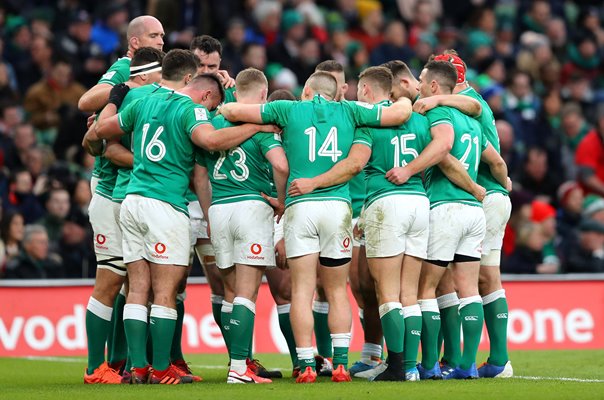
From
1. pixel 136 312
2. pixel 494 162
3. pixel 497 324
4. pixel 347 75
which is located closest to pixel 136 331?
pixel 136 312

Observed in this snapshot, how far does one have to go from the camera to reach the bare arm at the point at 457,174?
1065 centimetres

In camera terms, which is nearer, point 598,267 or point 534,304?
point 534,304

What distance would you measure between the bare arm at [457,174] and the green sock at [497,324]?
1.09m

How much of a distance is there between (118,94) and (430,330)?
3.31 meters

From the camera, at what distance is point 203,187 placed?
1090 centimetres

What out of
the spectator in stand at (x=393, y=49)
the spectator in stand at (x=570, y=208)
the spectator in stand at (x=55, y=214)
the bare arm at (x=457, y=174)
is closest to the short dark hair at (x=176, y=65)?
the bare arm at (x=457, y=174)

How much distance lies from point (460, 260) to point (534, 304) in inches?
211

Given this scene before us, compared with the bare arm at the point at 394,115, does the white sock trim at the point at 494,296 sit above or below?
below

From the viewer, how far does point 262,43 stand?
67.7ft

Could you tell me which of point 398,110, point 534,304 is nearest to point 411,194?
point 398,110

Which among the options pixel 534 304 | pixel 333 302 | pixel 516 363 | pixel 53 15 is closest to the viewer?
pixel 333 302

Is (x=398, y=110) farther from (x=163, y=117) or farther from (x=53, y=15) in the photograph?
(x=53, y=15)

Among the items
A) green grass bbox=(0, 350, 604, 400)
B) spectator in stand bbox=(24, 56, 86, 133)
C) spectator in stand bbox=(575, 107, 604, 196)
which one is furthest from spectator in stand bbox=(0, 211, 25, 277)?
spectator in stand bbox=(575, 107, 604, 196)

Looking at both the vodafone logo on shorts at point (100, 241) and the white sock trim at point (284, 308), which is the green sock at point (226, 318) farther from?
the vodafone logo on shorts at point (100, 241)
